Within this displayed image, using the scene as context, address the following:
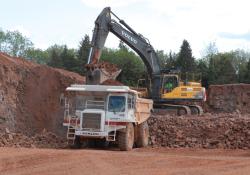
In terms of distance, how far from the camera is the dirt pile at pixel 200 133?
22359 mm

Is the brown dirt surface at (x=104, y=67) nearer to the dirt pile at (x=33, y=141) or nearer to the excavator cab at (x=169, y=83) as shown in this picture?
the dirt pile at (x=33, y=141)

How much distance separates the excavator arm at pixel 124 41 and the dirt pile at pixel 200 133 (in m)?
3.94

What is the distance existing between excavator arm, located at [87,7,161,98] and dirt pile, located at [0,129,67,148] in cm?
315

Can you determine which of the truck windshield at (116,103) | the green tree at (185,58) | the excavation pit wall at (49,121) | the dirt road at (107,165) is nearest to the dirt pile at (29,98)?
the excavation pit wall at (49,121)

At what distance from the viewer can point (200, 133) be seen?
2389 centimetres

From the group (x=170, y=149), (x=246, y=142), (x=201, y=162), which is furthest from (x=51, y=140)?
(x=201, y=162)

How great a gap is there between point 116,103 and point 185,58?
Answer: 4919cm

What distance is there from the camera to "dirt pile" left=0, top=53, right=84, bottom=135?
25.8 metres

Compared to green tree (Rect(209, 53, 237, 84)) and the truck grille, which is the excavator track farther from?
green tree (Rect(209, 53, 237, 84))

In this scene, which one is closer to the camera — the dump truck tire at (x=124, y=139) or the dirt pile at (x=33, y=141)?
the dump truck tire at (x=124, y=139)

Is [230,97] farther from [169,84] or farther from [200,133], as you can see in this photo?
[200,133]

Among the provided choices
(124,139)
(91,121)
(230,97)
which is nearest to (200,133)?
(124,139)

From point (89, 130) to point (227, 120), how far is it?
8.55 meters

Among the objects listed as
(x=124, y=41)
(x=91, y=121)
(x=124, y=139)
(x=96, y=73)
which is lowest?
(x=124, y=139)
